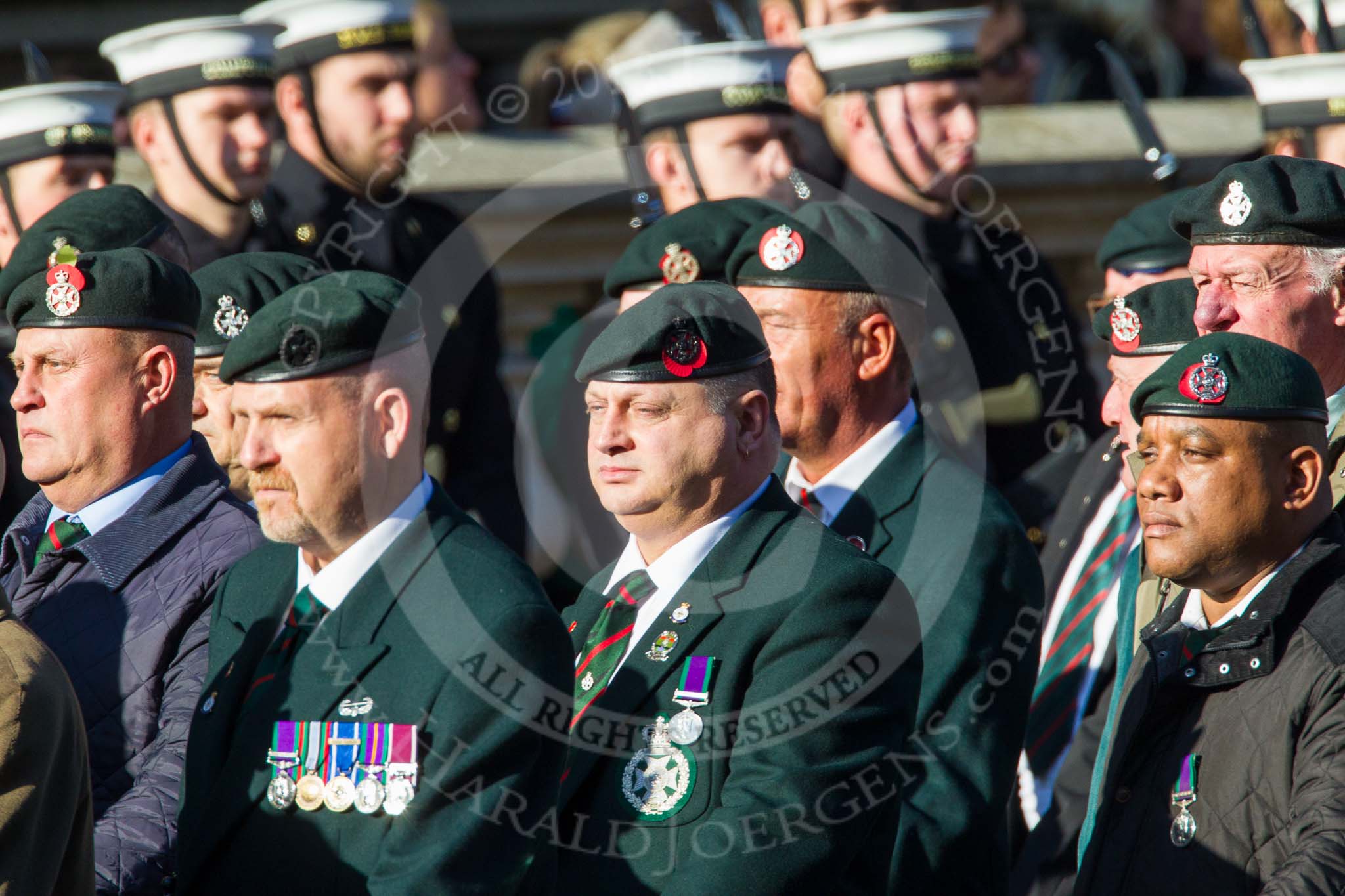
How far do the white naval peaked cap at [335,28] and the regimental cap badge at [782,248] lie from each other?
2.35 m

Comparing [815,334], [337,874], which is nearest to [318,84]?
[815,334]

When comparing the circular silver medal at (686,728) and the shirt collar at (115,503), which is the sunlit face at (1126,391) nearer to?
the circular silver medal at (686,728)

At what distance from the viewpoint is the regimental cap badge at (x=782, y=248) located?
17.4 ft

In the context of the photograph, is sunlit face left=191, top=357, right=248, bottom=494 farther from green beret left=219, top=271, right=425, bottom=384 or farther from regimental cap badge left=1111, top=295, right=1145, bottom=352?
regimental cap badge left=1111, top=295, right=1145, bottom=352

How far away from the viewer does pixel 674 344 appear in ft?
14.0

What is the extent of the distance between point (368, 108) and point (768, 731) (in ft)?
12.5

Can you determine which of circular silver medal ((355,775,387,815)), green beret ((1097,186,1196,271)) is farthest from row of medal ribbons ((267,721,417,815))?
green beret ((1097,186,1196,271))

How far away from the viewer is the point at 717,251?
5820 millimetres

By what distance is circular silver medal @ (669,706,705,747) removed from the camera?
4.08 m

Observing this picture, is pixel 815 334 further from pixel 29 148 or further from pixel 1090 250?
pixel 1090 250

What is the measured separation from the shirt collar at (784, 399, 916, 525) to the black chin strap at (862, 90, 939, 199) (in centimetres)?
203

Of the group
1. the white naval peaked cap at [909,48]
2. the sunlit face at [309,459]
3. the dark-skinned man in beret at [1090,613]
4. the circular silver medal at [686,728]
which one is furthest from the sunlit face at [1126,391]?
the white naval peaked cap at [909,48]

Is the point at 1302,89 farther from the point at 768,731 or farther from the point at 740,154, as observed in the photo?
the point at 768,731

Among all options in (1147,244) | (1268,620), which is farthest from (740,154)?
(1268,620)
